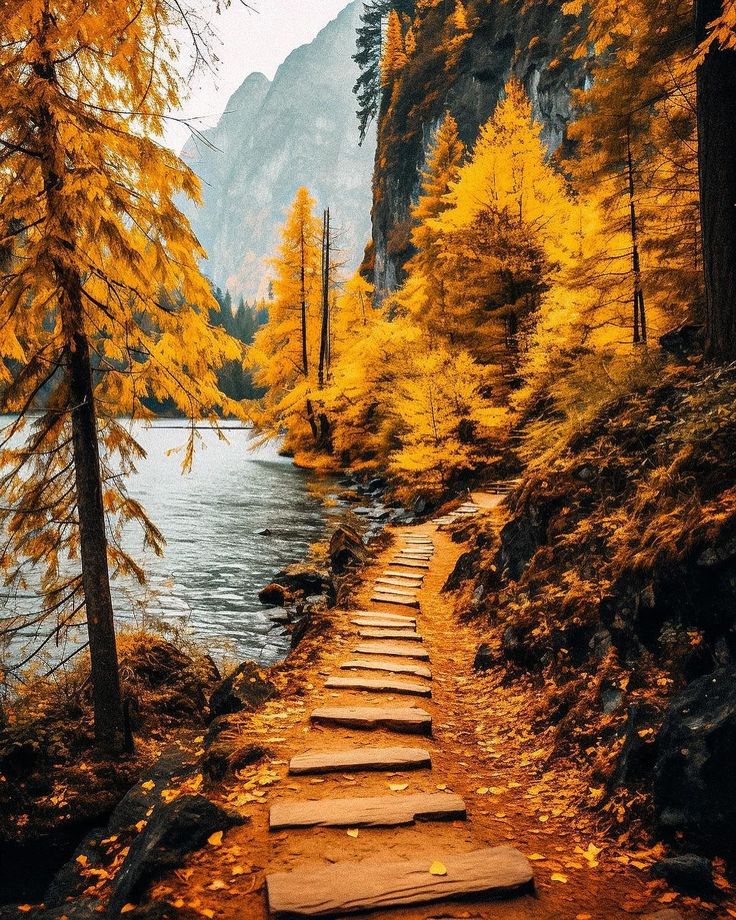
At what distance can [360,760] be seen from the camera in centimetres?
399

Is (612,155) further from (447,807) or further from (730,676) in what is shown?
(447,807)

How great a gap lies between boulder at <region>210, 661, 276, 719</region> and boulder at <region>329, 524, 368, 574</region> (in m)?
4.85

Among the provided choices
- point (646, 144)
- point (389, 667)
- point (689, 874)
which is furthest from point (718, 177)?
point (389, 667)

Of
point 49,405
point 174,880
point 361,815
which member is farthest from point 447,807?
point 49,405

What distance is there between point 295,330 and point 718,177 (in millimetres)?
25758

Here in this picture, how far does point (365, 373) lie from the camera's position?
22406 mm

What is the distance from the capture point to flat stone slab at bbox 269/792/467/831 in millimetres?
3238

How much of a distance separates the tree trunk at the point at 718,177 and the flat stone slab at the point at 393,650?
4.84 meters

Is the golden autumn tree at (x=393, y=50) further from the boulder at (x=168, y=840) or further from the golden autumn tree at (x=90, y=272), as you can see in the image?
the boulder at (x=168, y=840)

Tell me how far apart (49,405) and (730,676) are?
20.1 ft

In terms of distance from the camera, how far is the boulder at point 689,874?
98.0 inches

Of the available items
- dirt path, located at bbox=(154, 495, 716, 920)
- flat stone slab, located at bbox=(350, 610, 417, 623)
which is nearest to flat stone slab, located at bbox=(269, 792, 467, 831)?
dirt path, located at bbox=(154, 495, 716, 920)

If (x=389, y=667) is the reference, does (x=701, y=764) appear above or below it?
above

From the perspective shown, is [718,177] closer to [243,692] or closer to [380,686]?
[380,686]
